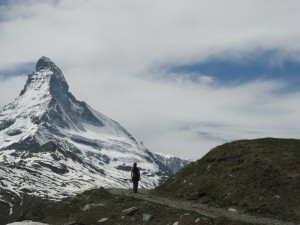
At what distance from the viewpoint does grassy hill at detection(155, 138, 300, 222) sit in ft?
120

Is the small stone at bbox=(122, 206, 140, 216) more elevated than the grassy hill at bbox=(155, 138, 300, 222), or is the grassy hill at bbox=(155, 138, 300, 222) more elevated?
the grassy hill at bbox=(155, 138, 300, 222)

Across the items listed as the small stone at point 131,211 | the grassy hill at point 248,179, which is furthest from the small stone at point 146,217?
the grassy hill at point 248,179

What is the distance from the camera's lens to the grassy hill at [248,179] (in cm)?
3647

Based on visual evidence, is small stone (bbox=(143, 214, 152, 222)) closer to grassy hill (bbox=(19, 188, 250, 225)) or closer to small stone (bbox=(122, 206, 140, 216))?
grassy hill (bbox=(19, 188, 250, 225))

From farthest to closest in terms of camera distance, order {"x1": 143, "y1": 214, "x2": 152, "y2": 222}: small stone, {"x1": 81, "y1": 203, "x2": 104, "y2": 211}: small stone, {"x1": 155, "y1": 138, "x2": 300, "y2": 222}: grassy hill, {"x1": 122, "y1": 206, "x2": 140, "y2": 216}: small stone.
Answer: {"x1": 81, "y1": 203, "x2": 104, "y2": 211}: small stone < {"x1": 155, "y1": 138, "x2": 300, "y2": 222}: grassy hill < {"x1": 122, "y1": 206, "x2": 140, "y2": 216}: small stone < {"x1": 143, "y1": 214, "x2": 152, "y2": 222}: small stone

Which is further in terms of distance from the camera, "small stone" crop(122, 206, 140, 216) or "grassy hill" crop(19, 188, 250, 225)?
"small stone" crop(122, 206, 140, 216)

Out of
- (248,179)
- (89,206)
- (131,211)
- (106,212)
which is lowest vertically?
(106,212)

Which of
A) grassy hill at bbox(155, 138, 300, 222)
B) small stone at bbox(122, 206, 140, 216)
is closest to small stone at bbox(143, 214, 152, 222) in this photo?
small stone at bbox(122, 206, 140, 216)

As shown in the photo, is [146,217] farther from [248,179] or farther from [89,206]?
[248,179]

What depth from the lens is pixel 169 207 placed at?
118ft

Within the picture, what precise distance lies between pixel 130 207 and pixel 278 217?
11045 mm

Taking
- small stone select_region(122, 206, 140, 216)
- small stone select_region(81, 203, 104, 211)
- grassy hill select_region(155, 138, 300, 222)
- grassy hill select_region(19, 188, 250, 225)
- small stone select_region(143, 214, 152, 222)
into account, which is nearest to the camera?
grassy hill select_region(19, 188, 250, 225)

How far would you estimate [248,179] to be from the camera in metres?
41.1

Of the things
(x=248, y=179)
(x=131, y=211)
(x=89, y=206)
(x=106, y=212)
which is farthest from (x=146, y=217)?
(x=248, y=179)
